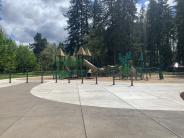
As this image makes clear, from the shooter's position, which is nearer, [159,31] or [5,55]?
[5,55]

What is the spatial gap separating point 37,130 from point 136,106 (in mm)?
5563

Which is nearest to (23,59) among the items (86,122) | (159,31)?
(159,31)

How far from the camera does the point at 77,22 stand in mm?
88250

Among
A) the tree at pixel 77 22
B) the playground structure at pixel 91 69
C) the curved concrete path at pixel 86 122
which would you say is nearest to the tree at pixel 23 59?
the tree at pixel 77 22

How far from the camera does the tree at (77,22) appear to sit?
88.4m

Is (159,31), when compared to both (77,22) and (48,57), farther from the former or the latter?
(48,57)

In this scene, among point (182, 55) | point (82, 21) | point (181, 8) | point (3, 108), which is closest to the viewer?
point (3, 108)

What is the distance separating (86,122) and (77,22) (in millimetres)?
79083

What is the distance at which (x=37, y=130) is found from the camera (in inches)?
355

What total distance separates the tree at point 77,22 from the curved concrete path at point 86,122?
75198mm

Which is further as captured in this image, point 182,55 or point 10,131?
point 182,55

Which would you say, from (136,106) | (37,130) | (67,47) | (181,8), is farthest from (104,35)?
(37,130)

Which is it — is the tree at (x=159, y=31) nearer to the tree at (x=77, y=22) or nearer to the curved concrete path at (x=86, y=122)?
the tree at (x=77, y=22)

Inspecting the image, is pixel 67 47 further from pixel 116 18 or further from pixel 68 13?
pixel 116 18
